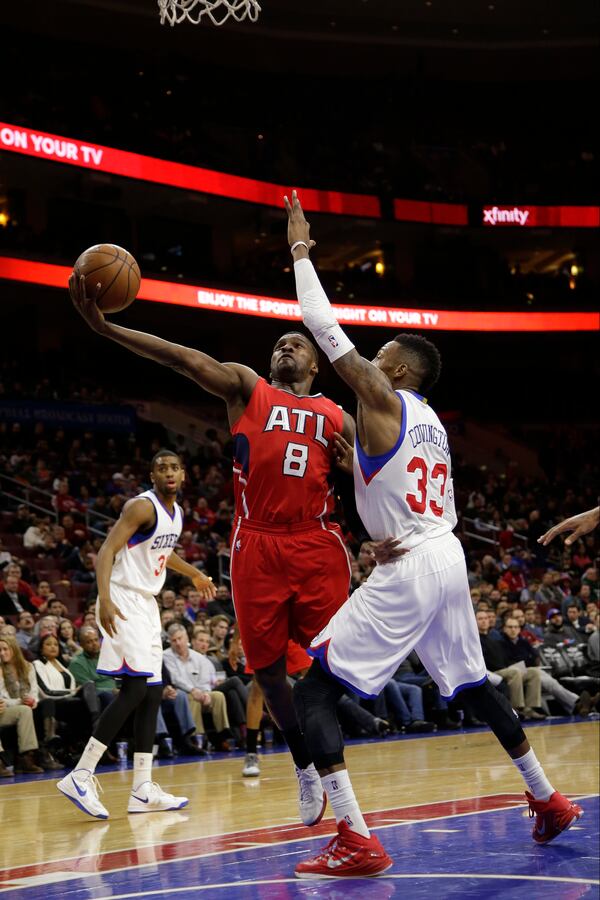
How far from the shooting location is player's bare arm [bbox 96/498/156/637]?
6.49 m

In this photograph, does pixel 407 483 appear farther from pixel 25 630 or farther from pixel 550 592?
pixel 550 592

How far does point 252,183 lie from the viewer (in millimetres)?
23188

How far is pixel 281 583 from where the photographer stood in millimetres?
5191

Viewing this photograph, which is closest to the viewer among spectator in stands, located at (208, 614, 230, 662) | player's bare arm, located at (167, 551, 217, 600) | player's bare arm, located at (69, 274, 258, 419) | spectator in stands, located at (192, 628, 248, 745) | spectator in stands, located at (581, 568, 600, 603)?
player's bare arm, located at (69, 274, 258, 419)

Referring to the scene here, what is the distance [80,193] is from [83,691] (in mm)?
16606

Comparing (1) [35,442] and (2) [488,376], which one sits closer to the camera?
(1) [35,442]

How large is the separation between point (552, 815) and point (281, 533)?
1724 millimetres

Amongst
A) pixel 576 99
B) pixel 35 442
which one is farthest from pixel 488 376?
pixel 35 442

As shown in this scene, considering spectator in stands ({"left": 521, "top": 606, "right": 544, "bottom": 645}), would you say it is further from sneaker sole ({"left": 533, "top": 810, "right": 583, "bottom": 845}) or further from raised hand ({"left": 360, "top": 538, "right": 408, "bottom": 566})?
raised hand ({"left": 360, "top": 538, "right": 408, "bottom": 566})

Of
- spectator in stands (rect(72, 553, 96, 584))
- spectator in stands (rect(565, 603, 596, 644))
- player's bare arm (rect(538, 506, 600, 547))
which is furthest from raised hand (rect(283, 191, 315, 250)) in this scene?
spectator in stands (rect(565, 603, 596, 644))

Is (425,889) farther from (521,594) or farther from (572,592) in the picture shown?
(572,592)

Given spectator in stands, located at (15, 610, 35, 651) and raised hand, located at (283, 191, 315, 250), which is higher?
raised hand, located at (283, 191, 315, 250)

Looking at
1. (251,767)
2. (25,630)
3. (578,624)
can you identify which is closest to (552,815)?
(251,767)

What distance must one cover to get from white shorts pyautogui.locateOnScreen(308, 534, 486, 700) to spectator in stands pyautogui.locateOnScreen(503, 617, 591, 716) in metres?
8.55
